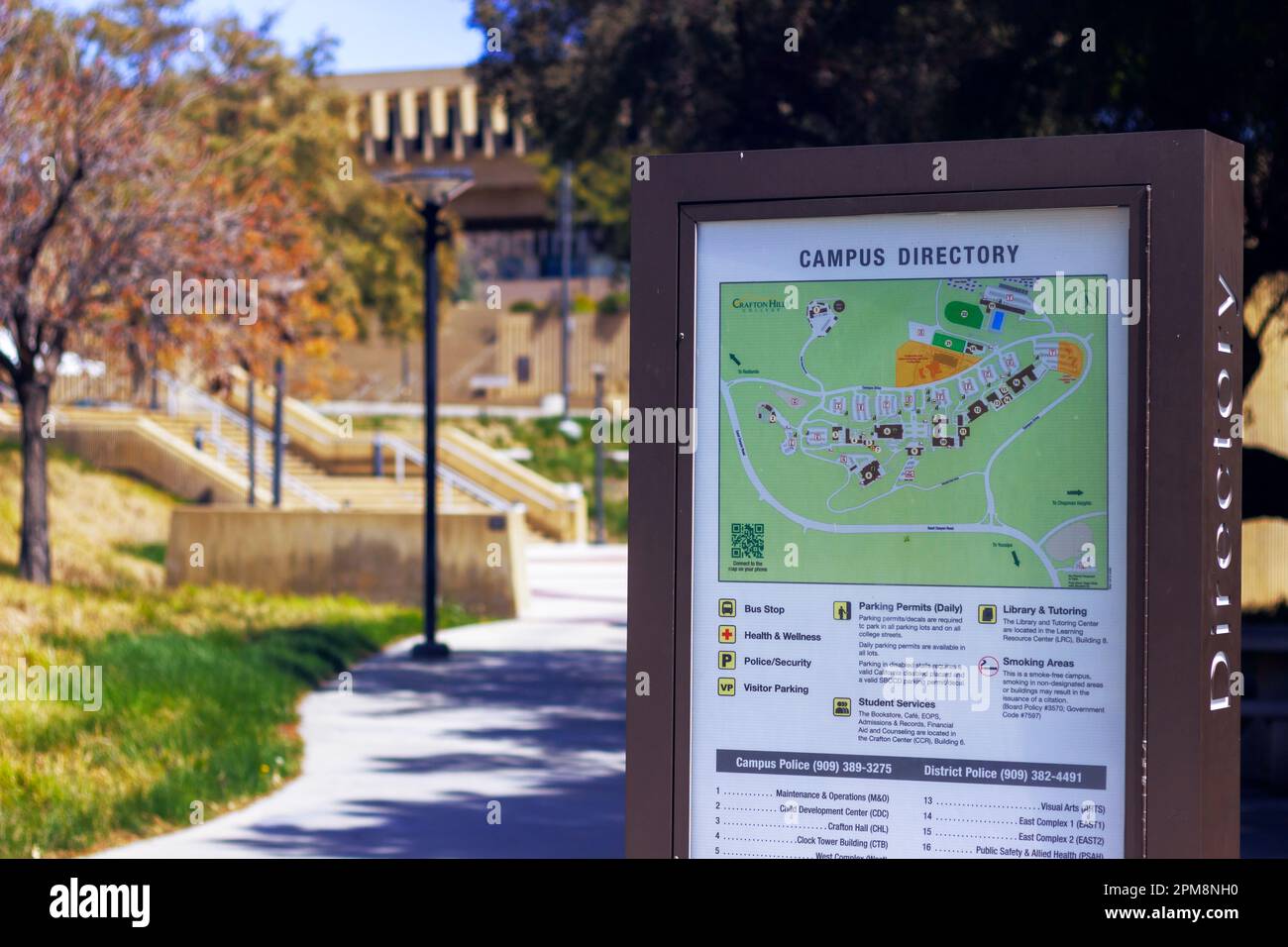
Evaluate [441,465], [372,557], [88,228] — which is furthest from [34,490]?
[441,465]

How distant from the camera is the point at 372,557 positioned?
19953 mm

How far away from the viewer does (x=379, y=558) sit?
1994cm

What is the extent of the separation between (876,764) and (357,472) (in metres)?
31.6

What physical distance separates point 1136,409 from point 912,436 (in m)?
0.55

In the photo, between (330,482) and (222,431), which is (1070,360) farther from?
Answer: (222,431)

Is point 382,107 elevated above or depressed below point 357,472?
above

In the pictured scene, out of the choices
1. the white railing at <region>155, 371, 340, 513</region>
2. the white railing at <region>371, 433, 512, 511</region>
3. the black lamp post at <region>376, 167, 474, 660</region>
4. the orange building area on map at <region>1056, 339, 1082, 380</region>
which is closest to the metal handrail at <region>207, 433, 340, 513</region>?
the white railing at <region>155, 371, 340, 513</region>

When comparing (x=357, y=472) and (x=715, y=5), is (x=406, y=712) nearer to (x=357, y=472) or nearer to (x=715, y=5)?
(x=715, y=5)

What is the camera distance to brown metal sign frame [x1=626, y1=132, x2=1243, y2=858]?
3.77m

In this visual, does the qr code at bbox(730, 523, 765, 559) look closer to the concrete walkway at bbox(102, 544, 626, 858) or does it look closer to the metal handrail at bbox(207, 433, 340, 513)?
the concrete walkway at bbox(102, 544, 626, 858)

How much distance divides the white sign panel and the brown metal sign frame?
64 mm

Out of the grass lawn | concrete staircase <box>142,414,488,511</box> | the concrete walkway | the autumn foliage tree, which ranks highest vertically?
the autumn foliage tree

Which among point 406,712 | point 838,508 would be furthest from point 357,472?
point 838,508

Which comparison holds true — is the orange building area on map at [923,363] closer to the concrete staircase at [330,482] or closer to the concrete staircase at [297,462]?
the concrete staircase at [297,462]
